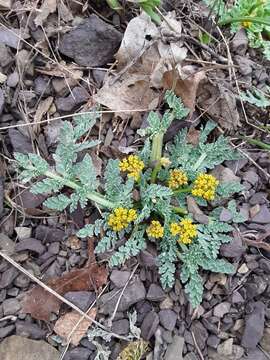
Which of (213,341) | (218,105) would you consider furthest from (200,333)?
(218,105)

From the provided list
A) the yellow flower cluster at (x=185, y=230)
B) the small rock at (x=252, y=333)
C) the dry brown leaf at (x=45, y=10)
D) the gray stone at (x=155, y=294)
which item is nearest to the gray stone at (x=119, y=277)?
the gray stone at (x=155, y=294)

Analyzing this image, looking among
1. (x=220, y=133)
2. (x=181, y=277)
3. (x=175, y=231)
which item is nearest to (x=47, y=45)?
(x=220, y=133)

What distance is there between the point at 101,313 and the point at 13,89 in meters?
1.08

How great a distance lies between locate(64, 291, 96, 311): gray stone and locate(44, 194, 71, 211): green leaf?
14.1 inches

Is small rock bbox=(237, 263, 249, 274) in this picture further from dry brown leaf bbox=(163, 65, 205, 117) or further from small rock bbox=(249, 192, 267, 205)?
dry brown leaf bbox=(163, 65, 205, 117)

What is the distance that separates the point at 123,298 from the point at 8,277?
1.59 feet

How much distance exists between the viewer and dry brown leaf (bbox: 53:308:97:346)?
7.04 feet

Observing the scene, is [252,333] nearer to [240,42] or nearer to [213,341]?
[213,341]

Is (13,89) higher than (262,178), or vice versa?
(13,89)

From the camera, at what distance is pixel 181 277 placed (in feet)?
7.36

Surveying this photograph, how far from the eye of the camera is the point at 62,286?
87.0 inches

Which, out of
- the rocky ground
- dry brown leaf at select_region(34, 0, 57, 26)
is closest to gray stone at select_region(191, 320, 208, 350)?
the rocky ground

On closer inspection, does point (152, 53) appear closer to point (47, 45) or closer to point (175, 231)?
point (47, 45)

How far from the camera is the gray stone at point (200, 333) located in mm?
2229
